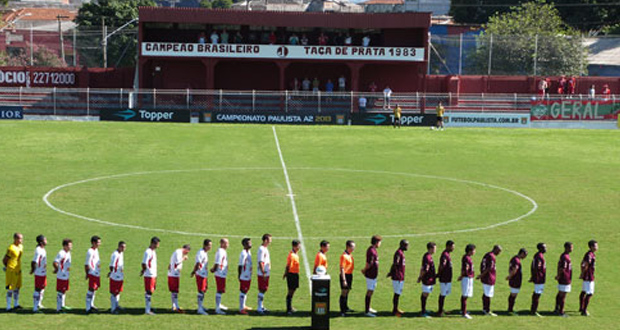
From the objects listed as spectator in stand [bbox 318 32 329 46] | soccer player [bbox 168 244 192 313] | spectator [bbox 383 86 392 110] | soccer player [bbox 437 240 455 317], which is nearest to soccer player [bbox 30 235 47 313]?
soccer player [bbox 168 244 192 313]

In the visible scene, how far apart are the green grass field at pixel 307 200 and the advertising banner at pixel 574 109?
6.28m

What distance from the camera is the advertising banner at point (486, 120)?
5766 centimetres

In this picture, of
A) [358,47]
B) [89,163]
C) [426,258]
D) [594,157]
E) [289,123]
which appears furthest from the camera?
[358,47]

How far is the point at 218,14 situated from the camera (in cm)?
6494

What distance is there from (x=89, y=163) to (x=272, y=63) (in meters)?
31.1

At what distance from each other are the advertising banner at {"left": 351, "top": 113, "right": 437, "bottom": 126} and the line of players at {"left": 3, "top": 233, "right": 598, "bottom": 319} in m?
38.5

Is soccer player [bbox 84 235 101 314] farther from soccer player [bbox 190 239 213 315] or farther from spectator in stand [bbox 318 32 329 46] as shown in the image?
spectator in stand [bbox 318 32 329 46]

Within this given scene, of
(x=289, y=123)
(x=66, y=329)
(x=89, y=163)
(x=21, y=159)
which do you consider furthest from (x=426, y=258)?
(x=289, y=123)

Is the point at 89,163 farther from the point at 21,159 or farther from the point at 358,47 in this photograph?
the point at 358,47

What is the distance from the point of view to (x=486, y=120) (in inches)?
2282

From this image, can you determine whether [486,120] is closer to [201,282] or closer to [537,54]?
[537,54]

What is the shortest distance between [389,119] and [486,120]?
7.16 metres

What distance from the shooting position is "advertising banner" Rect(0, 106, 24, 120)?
180 feet

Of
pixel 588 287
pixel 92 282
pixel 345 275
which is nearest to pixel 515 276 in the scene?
pixel 588 287
